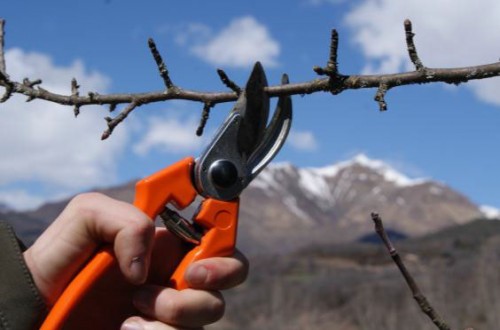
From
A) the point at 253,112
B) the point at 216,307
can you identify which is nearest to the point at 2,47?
the point at 253,112

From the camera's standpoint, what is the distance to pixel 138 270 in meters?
1.79

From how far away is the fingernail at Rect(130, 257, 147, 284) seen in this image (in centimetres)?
178

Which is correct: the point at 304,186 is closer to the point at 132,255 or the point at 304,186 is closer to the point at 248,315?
the point at 248,315

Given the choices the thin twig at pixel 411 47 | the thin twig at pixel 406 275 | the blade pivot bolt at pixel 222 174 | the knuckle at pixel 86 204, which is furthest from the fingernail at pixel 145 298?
the thin twig at pixel 411 47

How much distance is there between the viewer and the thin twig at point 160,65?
199cm

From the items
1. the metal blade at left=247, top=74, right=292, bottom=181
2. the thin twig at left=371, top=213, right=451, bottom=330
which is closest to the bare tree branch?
the metal blade at left=247, top=74, right=292, bottom=181

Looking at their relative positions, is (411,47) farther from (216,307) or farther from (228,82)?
(216,307)

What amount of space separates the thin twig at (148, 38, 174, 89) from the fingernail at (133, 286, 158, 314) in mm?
535

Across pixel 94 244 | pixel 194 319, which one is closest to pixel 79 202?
pixel 94 244

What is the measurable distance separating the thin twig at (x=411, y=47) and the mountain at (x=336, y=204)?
495ft

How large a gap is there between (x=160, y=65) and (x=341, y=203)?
175 metres

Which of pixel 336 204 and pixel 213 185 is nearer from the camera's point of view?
pixel 213 185

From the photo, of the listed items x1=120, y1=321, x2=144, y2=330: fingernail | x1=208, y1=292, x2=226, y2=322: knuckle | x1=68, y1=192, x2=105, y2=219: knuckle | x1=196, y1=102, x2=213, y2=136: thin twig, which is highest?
x1=196, y1=102, x2=213, y2=136: thin twig

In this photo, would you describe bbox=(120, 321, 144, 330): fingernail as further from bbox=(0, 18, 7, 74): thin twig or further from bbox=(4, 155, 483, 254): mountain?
bbox=(4, 155, 483, 254): mountain
